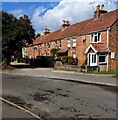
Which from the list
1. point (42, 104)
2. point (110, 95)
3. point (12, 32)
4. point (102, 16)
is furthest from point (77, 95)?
A: point (102, 16)

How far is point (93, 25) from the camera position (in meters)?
34.3

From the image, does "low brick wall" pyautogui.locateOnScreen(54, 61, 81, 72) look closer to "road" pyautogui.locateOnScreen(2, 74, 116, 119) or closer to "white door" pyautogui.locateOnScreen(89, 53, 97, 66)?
"white door" pyautogui.locateOnScreen(89, 53, 97, 66)

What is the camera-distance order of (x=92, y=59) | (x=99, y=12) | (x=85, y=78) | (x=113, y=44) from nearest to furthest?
1. (x=85, y=78)
2. (x=113, y=44)
3. (x=92, y=59)
4. (x=99, y=12)

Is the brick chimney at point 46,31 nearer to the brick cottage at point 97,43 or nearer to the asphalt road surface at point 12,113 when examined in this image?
the brick cottage at point 97,43

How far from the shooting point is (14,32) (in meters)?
32.6

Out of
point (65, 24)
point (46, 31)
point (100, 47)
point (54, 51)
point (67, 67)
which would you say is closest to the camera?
point (100, 47)

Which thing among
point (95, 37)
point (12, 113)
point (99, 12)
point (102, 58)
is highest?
point (99, 12)

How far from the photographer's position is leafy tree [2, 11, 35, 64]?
1287 inches

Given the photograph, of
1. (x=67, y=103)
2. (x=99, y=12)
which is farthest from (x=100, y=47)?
(x=67, y=103)

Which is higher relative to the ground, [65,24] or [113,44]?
[65,24]

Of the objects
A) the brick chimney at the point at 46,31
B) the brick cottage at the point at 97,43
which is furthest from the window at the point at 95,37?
the brick chimney at the point at 46,31

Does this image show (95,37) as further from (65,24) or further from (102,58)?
(65,24)

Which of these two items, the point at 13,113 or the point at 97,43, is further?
the point at 97,43

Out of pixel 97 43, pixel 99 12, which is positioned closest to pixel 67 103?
pixel 97 43
